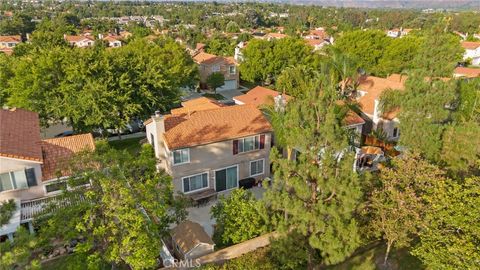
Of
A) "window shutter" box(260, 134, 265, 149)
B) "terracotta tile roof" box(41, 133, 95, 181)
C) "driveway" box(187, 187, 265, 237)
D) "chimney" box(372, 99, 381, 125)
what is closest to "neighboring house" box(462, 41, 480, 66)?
"chimney" box(372, 99, 381, 125)

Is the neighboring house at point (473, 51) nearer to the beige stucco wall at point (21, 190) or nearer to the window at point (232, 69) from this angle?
the window at point (232, 69)

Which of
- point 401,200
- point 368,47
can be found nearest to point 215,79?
point 368,47

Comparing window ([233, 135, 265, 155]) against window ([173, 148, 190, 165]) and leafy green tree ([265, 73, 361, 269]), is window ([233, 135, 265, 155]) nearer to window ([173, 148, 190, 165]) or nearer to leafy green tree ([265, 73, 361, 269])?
window ([173, 148, 190, 165])

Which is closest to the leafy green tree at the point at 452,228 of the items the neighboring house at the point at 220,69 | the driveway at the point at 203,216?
the driveway at the point at 203,216

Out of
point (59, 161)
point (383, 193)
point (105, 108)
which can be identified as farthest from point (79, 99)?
point (383, 193)

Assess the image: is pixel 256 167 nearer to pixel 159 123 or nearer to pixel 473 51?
pixel 159 123

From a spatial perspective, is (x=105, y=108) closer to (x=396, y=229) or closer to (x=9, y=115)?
(x=9, y=115)

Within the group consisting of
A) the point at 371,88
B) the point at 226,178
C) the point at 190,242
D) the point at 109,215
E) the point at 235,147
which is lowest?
the point at 226,178
